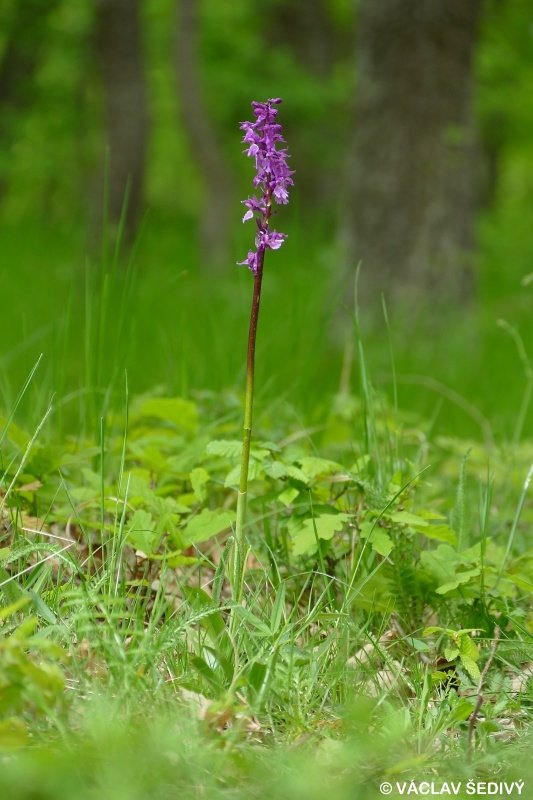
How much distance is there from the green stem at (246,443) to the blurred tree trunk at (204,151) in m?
9.44

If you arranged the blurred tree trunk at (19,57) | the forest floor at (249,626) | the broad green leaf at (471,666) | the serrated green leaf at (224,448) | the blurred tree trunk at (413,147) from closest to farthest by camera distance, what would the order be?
1. the forest floor at (249,626)
2. the broad green leaf at (471,666)
3. the serrated green leaf at (224,448)
4. the blurred tree trunk at (413,147)
5. the blurred tree trunk at (19,57)

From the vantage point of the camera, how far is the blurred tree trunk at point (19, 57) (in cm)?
1195

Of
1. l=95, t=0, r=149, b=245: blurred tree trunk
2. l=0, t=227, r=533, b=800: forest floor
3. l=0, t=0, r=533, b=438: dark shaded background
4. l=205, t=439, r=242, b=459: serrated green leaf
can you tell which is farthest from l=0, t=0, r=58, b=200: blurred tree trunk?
l=205, t=439, r=242, b=459: serrated green leaf

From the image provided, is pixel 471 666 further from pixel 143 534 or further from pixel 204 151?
pixel 204 151

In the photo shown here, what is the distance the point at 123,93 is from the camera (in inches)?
354

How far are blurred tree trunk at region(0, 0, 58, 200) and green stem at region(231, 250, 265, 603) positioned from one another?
10860mm

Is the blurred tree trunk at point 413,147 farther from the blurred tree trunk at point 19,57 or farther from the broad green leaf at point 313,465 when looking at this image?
the blurred tree trunk at point 19,57

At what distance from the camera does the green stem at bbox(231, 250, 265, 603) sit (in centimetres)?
161

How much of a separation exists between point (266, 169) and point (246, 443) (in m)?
0.49

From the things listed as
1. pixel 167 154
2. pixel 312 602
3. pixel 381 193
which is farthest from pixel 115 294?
pixel 167 154

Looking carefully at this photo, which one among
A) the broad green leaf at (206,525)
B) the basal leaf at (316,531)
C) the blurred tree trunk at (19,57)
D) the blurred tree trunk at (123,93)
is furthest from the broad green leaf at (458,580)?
the blurred tree trunk at (19,57)

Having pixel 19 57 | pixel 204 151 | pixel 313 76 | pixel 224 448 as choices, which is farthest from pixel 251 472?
pixel 313 76

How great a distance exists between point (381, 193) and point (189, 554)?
4.15 meters

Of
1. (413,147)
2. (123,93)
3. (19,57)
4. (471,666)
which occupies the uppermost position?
(19,57)
